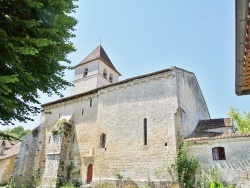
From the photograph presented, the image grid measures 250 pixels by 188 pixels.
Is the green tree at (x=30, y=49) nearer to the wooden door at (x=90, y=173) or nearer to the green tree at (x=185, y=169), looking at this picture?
the green tree at (x=185, y=169)

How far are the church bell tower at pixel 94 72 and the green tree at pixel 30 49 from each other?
17867 mm

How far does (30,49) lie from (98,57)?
21.3 metres

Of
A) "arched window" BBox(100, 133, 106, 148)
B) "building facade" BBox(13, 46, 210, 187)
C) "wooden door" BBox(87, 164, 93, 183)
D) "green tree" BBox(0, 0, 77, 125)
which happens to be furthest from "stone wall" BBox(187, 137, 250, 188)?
"green tree" BBox(0, 0, 77, 125)

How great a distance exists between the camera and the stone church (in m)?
13.7

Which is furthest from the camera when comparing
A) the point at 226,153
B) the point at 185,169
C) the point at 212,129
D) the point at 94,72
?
the point at 94,72

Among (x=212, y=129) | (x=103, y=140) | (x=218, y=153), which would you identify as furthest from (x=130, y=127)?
(x=218, y=153)

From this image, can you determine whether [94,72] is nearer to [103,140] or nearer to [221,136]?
[103,140]

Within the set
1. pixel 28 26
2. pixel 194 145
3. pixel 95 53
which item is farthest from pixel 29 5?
pixel 95 53

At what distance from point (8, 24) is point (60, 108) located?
56.6ft

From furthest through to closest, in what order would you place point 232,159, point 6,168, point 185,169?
point 6,168 → point 185,169 → point 232,159

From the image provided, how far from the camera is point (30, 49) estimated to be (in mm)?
4105

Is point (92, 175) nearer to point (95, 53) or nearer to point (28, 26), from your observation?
point (28, 26)

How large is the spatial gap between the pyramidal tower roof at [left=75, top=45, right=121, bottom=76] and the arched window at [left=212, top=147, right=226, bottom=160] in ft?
55.6

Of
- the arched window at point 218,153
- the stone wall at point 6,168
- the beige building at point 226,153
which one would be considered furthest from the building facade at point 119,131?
the stone wall at point 6,168
